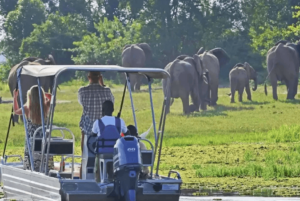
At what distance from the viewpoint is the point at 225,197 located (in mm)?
13477

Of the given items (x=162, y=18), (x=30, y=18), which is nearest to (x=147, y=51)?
(x=162, y=18)

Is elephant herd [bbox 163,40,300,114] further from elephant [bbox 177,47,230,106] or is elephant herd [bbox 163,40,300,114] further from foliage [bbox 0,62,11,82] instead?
foliage [bbox 0,62,11,82]

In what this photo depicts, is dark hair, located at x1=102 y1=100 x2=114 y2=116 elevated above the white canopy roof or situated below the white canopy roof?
below

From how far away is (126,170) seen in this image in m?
10.6

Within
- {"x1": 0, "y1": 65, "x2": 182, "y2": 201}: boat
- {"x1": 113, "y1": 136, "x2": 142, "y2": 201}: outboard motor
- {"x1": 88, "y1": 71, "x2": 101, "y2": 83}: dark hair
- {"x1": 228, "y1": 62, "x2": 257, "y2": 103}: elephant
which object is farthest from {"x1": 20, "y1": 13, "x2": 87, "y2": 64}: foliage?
{"x1": 113, "y1": 136, "x2": 142, "y2": 201}: outboard motor

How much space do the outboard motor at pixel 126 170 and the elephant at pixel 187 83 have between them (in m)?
21.5

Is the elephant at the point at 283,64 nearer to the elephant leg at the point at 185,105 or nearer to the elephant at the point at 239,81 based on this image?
the elephant at the point at 239,81

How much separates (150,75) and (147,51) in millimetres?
37898

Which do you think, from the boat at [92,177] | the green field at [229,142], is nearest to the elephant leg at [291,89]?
the green field at [229,142]

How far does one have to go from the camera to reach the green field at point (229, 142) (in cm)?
1548

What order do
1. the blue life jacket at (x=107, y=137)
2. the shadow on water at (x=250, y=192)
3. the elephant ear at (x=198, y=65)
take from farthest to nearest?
the elephant ear at (x=198, y=65), the shadow on water at (x=250, y=192), the blue life jacket at (x=107, y=137)

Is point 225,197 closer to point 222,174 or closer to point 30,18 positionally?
point 222,174

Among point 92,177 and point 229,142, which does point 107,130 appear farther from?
point 229,142

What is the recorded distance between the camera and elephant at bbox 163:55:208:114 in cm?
3319
